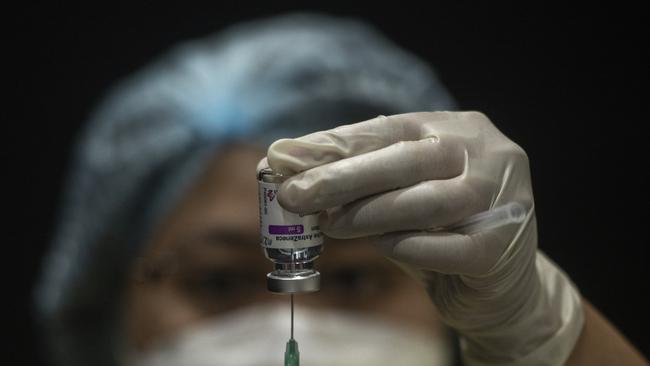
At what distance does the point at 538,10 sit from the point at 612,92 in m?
0.29

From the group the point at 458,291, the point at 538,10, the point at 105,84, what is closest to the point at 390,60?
the point at 538,10

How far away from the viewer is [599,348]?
49.5 inches

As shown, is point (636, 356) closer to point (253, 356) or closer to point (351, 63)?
point (253, 356)

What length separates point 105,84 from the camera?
2062 millimetres

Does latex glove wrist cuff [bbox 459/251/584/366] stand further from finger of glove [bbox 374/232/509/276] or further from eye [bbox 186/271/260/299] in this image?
eye [bbox 186/271/260/299]

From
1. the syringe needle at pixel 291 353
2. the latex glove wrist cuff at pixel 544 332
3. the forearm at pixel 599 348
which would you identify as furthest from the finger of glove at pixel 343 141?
the forearm at pixel 599 348

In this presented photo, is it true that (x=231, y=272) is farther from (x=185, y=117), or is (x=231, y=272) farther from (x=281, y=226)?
(x=281, y=226)

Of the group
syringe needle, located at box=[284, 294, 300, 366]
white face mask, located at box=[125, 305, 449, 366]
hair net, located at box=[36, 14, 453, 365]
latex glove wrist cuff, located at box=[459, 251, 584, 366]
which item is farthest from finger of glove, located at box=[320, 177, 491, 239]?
hair net, located at box=[36, 14, 453, 365]

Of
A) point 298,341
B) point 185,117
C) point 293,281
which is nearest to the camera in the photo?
point 293,281

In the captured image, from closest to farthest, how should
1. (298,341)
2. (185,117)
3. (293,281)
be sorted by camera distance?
(293,281) → (298,341) → (185,117)

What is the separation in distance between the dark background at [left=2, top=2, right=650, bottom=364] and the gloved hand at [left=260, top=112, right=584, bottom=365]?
35.5 inches

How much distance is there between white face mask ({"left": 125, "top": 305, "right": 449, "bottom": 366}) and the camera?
69.3 inches

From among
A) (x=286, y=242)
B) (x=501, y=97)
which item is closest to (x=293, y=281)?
(x=286, y=242)

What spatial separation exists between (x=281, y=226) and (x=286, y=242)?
2 cm
